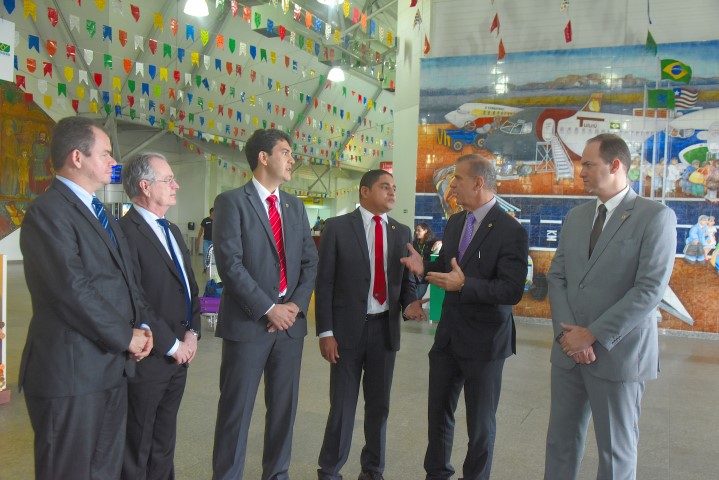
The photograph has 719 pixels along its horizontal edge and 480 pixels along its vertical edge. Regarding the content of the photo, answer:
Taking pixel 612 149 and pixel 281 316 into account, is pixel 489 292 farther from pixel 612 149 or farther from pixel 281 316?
pixel 281 316

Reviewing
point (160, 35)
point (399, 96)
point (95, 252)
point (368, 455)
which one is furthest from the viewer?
point (160, 35)

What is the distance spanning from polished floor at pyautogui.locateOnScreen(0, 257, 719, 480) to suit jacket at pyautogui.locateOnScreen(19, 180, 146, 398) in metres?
1.35

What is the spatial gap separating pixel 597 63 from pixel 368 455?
6841 mm

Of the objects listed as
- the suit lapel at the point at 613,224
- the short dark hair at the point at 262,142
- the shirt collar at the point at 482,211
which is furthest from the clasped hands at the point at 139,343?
the suit lapel at the point at 613,224

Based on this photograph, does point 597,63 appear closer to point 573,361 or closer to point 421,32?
point 421,32

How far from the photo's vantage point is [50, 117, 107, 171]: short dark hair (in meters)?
2.06

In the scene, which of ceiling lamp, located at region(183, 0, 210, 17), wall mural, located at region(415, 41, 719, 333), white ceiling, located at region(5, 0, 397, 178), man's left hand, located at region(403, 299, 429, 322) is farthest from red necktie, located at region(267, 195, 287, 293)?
ceiling lamp, located at region(183, 0, 210, 17)

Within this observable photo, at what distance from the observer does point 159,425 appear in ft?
8.59

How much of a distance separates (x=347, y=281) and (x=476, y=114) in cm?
Answer: 613

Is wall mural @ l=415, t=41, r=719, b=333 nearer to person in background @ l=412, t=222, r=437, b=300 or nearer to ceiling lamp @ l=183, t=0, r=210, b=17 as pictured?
person in background @ l=412, t=222, r=437, b=300

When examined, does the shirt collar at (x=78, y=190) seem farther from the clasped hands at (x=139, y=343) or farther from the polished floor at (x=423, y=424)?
the polished floor at (x=423, y=424)

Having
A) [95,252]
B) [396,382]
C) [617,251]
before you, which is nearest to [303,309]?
[95,252]

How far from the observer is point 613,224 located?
2432 millimetres

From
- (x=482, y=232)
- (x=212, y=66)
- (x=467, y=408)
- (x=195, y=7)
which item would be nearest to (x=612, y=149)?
(x=482, y=232)
